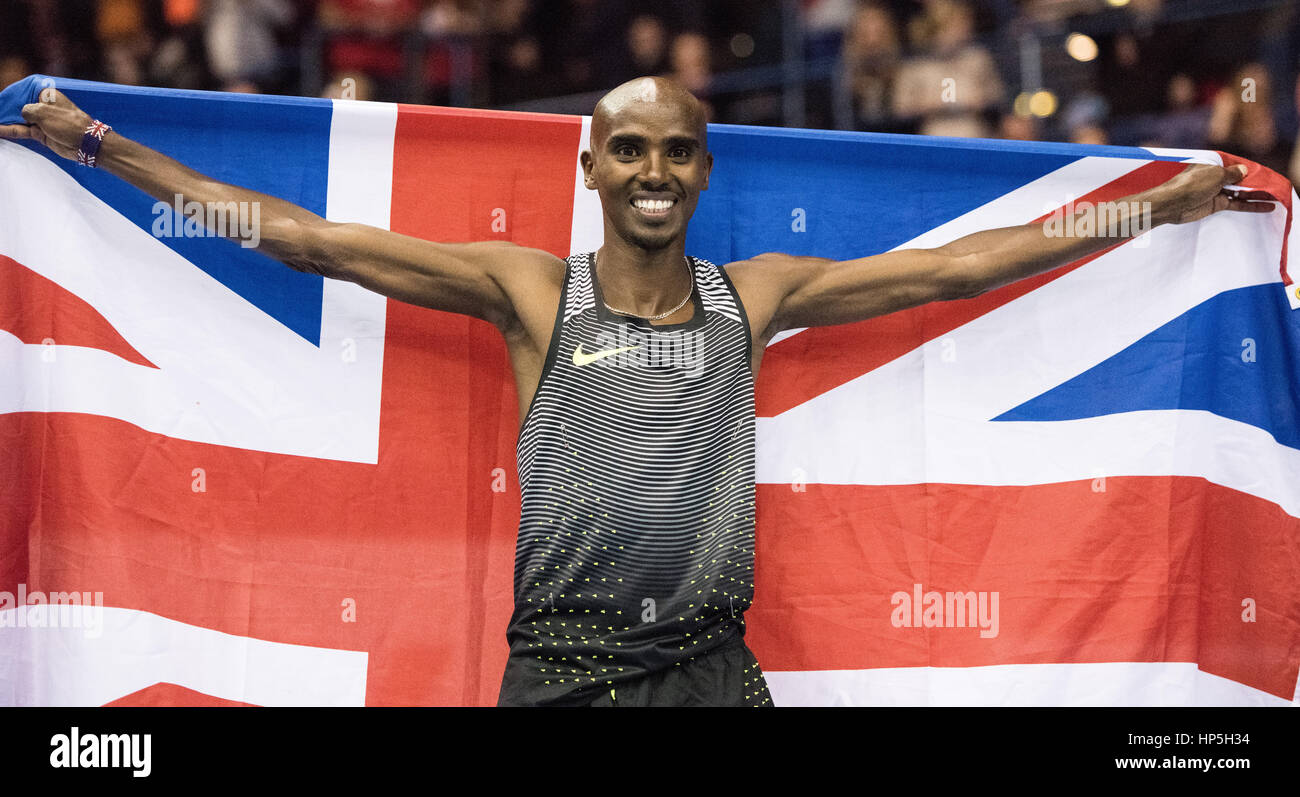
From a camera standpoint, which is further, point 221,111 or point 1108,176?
point 1108,176

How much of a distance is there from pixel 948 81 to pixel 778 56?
3.05ft

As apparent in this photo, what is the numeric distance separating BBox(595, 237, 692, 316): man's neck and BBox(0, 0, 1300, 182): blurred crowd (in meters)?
3.04

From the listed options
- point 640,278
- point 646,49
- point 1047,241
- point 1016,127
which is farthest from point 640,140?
point 646,49

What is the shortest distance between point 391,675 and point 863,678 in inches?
52.5

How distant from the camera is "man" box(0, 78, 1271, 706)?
2662mm

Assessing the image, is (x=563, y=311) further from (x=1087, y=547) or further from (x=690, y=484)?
(x=1087, y=547)

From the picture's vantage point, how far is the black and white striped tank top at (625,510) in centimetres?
264

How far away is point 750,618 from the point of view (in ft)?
11.0

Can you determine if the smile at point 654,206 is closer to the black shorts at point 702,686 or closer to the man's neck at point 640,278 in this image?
the man's neck at point 640,278

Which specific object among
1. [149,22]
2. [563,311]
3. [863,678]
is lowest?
[863,678]

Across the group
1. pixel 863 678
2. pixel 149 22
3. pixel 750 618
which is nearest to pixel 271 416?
pixel 750 618

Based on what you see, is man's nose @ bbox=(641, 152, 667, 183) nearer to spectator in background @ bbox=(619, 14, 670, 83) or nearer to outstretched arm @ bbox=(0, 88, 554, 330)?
outstretched arm @ bbox=(0, 88, 554, 330)

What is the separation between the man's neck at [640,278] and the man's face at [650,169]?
0.07 meters

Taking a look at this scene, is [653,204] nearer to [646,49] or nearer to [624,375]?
[624,375]
